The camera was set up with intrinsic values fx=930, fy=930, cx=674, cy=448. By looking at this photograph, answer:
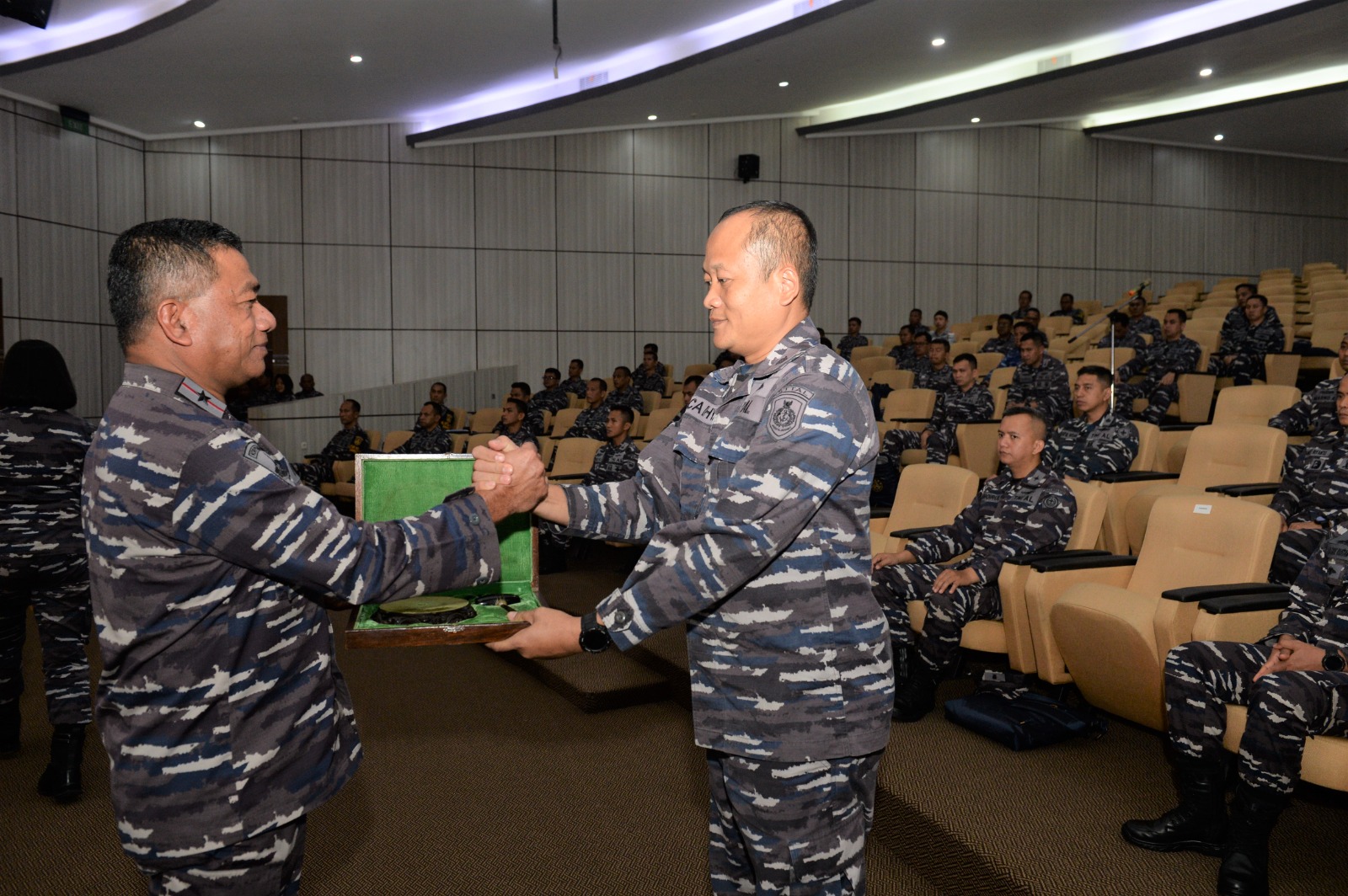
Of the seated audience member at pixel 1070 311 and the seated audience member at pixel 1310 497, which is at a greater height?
the seated audience member at pixel 1070 311

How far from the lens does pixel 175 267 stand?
1402 mm

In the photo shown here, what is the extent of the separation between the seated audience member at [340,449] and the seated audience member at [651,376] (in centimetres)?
330

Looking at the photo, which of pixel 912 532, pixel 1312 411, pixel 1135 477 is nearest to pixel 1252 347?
pixel 1312 411

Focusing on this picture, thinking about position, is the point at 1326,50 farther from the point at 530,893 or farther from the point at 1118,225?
the point at 530,893

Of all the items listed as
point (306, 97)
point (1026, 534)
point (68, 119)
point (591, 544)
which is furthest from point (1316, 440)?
point (68, 119)

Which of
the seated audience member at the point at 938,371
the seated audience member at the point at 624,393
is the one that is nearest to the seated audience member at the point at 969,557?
the seated audience member at the point at 938,371

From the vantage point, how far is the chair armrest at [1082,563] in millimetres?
3285

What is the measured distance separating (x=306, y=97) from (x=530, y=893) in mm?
9722

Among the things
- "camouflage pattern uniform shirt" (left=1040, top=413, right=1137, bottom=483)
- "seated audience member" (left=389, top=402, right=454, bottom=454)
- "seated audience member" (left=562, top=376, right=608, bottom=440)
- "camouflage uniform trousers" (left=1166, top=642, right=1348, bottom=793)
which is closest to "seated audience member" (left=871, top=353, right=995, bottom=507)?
"camouflage pattern uniform shirt" (left=1040, top=413, right=1137, bottom=483)

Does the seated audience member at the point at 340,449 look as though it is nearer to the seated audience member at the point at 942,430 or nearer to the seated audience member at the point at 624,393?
the seated audience member at the point at 624,393

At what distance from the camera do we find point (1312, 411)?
5.04 m

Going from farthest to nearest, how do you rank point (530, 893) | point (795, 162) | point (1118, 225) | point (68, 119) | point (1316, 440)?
point (1118, 225) → point (795, 162) → point (68, 119) → point (1316, 440) → point (530, 893)

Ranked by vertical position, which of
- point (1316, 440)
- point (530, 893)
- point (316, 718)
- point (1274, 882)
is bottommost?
point (530, 893)

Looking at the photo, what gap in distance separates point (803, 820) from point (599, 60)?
9.72m
